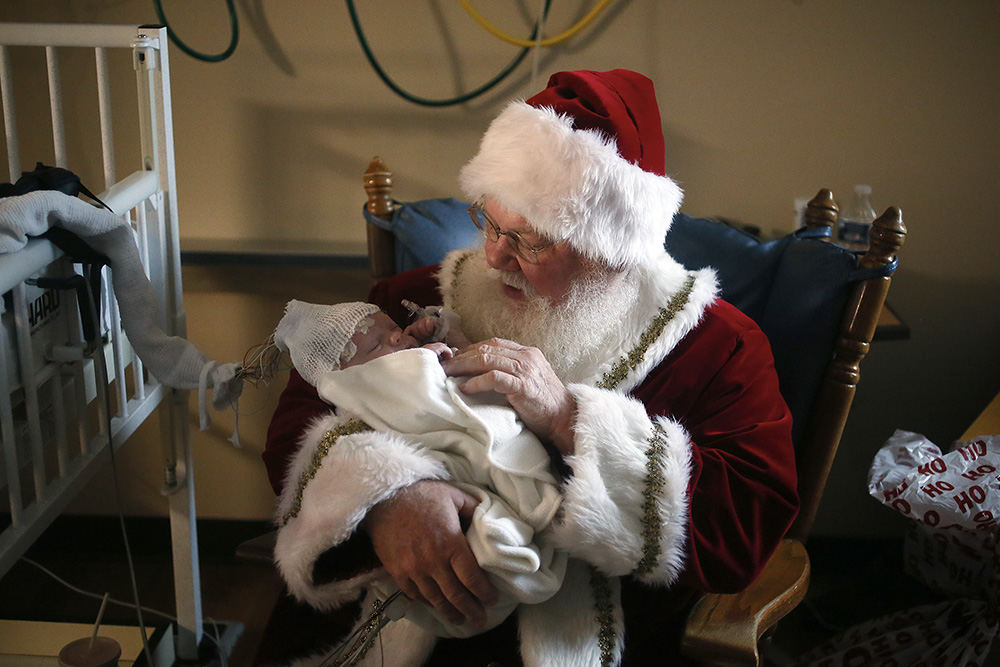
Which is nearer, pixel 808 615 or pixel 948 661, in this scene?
pixel 948 661

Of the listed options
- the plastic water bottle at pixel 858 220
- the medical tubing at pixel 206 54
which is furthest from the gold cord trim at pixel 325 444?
the plastic water bottle at pixel 858 220

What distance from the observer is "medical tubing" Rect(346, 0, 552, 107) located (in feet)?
6.72

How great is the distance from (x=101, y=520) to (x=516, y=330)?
5.55 feet

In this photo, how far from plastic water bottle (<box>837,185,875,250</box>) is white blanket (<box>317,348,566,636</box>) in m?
1.23

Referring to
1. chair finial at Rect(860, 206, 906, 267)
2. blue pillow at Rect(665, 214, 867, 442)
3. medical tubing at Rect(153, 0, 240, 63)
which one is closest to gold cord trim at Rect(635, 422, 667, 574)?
blue pillow at Rect(665, 214, 867, 442)

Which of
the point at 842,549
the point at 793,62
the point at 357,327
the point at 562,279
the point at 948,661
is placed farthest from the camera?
the point at 842,549

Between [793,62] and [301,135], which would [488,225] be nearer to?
[301,135]

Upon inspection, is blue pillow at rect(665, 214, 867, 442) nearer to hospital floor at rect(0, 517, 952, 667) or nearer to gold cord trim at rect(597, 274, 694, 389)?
gold cord trim at rect(597, 274, 694, 389)

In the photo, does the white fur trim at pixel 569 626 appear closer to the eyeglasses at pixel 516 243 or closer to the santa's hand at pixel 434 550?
the santa's hand at pixel 434 550

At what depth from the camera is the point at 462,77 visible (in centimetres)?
212

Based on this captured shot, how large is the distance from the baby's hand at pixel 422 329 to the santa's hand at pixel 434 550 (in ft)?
0.88

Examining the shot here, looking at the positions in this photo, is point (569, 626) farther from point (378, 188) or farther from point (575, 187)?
point (378, 188)

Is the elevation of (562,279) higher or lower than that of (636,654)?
higher

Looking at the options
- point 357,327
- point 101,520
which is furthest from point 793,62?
point 101,520
